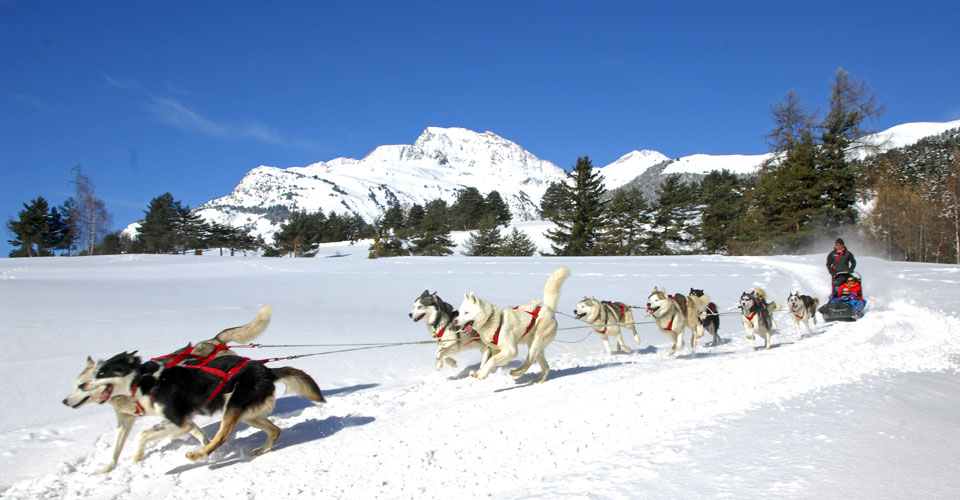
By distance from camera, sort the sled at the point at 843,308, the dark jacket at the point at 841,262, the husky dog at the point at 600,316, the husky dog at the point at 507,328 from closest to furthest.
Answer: the husky dog at the point at 507,328 → the husky dog at the point at 600,316 → the sled at the point at 843,308 → the dark jacket at the point at 841,262

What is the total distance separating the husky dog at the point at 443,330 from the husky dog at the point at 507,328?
0.29 m

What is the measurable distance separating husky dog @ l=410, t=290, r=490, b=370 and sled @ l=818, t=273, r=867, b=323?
9360 mm

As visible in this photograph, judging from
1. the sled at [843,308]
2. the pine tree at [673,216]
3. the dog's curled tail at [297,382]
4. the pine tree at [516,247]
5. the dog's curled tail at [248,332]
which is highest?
the pine tree at [673,216]

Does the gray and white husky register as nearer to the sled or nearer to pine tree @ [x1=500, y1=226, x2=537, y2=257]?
the sled

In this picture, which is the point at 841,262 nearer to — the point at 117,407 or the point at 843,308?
the point at 843,308

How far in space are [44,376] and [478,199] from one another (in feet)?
202

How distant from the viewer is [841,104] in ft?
123

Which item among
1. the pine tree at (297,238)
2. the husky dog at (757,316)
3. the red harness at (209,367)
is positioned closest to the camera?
the red harness at (209,367)

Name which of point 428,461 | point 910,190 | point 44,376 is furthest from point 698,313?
point 910,190

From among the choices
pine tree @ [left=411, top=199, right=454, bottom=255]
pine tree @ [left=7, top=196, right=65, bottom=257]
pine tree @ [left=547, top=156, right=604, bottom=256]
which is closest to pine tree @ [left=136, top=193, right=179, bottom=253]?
pine tree @ [left=7, top=196, right=65, bottom=257]

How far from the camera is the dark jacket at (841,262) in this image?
39.3 feet

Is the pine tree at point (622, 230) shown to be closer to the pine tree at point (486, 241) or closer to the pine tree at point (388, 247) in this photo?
the pine tree at point (486, 241)

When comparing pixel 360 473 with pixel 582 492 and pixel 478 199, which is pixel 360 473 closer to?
pixel 582 492

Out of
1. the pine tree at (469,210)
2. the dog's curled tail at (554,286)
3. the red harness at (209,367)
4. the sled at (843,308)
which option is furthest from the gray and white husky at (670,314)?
the pine tree at (469,210)
